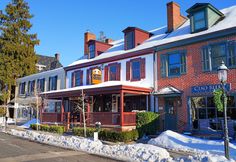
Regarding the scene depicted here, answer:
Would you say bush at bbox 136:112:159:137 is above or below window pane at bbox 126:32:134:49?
below

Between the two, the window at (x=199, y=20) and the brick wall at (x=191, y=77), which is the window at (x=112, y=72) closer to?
the brick wall at (x=191, y=77)

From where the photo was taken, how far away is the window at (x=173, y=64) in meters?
17.3

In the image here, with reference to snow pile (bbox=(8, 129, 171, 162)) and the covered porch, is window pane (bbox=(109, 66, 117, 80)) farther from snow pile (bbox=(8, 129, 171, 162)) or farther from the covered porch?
snow pile (bbox=(8, 129, 171, 162))

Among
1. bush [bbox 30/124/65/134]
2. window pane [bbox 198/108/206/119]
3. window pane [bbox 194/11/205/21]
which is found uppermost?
window pane [bbox 194/11/205/21]

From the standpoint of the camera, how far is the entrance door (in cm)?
1752

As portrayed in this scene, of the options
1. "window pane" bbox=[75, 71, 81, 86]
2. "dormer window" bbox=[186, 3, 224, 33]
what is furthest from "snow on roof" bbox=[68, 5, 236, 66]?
"window pane" bbox=[75, 71, 81, 86]

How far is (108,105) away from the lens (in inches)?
905

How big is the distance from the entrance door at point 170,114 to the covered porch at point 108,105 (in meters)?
1.71

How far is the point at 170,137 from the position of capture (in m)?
14.2

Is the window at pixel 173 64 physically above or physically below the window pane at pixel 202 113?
above

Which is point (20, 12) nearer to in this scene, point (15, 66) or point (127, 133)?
point (15, 66)

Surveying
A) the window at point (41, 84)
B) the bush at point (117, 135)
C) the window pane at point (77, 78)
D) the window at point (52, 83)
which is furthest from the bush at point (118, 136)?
the window at point (41, 84)

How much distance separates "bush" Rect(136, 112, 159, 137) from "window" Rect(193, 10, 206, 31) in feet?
21.7

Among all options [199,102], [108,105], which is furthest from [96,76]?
[199,102]
